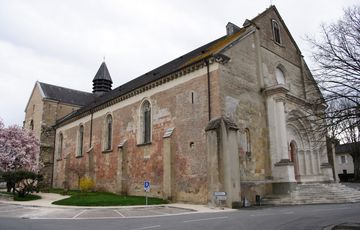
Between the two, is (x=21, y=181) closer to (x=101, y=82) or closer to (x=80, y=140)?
(x=80, y=140)

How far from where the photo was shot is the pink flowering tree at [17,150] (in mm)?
32438

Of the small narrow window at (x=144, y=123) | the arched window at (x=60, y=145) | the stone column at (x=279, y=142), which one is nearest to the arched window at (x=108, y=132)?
the small narrow window at (x=144, y=123)


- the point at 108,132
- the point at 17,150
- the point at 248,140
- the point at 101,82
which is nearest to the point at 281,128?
the point at 248,140

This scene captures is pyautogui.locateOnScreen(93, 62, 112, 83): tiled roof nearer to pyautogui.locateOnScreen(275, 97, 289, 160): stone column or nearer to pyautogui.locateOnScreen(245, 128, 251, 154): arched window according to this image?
pyautogui.locateOnScreen(275, 97, 289, 160): stone column

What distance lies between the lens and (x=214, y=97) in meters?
18.8

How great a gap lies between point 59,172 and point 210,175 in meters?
24.0

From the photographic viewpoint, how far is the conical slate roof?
160 ft

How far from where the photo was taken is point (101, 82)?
49000mm

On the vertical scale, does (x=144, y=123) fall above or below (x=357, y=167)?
above

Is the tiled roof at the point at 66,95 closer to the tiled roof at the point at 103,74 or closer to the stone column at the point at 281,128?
the tiled roof at the point at 103,74

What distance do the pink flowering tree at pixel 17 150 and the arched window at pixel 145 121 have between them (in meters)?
15.6

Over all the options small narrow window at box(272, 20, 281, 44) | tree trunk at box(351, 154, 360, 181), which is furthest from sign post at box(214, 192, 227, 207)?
tree trunk at box(351, 154, 360, 181)

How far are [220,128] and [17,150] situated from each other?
25.3m

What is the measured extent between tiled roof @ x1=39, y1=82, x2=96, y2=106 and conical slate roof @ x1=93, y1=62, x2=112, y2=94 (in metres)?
1.98
